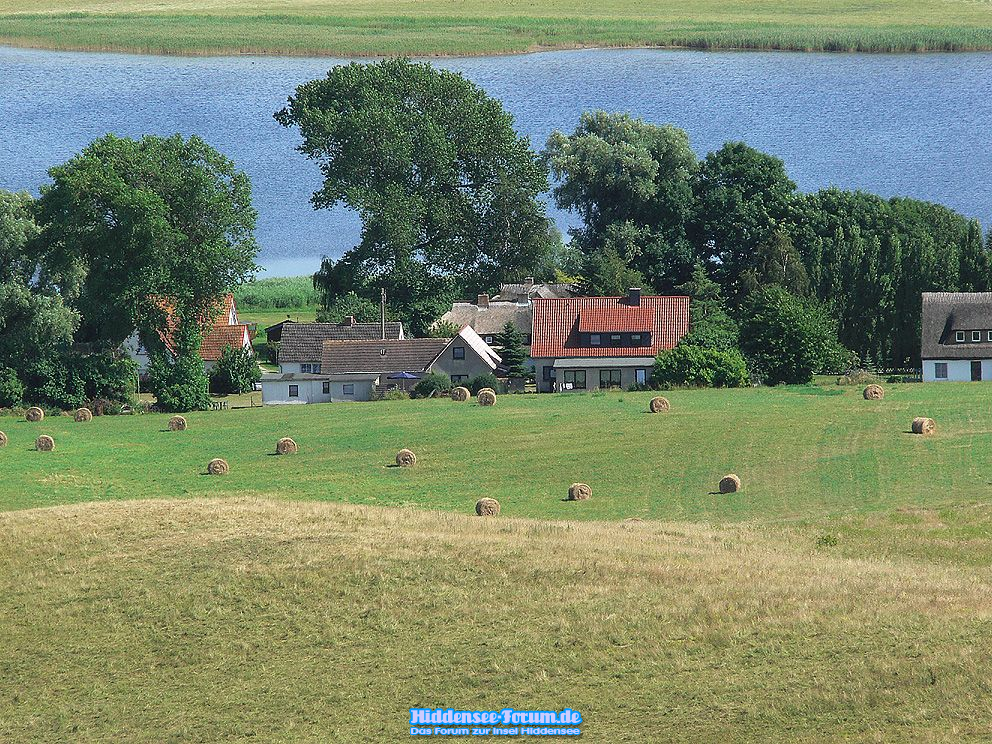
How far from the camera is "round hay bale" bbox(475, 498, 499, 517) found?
45781mm

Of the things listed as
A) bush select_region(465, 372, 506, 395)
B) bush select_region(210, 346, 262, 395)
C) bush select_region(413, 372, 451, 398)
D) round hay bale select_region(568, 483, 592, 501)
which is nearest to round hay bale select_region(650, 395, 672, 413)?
bush select_region(465, 372, 506, 395)

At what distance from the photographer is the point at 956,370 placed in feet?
285

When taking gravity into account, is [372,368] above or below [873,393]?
above

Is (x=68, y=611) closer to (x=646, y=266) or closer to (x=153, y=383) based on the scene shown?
(x=153, y=383)

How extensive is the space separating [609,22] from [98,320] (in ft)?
285

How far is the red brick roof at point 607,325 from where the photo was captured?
90250 mm

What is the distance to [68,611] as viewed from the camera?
33.2 meters

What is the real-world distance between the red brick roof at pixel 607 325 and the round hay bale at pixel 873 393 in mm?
20029

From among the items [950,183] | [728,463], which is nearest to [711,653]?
[728,463]

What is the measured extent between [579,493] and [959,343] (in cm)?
4638

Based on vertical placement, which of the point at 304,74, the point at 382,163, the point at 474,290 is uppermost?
the point at 304,74

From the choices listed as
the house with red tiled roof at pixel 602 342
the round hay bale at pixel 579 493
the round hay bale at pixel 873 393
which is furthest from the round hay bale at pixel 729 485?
the house with red tiled roof at pixel 602 342

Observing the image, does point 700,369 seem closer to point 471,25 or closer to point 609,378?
point 609,378

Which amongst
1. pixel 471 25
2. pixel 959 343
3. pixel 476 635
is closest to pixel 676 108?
pixel 471 25
